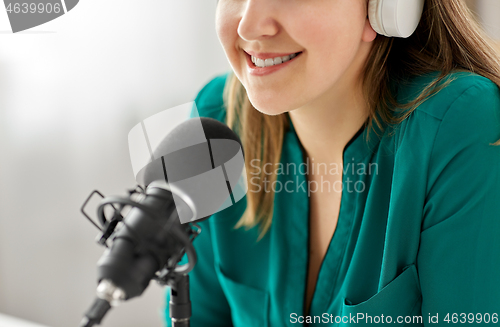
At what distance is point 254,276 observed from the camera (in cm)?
100

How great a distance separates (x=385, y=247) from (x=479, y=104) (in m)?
0.27

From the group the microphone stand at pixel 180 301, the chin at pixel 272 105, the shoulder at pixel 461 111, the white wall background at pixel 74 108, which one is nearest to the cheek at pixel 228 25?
the chin at pixel 272 105

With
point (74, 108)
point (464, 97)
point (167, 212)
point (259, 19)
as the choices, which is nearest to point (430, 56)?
point (464, 97)

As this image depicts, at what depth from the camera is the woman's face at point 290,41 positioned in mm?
720

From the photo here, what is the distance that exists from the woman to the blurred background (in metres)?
0.78

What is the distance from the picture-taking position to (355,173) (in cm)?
90

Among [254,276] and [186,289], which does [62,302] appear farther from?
[186,289]

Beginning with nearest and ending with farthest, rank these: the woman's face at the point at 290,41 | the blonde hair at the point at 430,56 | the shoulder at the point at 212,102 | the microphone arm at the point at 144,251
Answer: the microphone arm at the point at 144,251, the woman's face at the point at 290,41, the blonde hair at the point at 430,56, the shoulder at the point at 212,102

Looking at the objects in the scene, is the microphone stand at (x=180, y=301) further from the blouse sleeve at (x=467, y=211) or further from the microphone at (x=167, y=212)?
the blouse sleeve at (x=467, y=211)

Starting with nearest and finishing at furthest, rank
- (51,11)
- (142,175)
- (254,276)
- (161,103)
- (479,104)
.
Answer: (142,175) < (479,104) < (254,276) < (51,11) < (161,103)

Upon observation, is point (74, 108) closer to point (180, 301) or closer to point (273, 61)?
point (273, 61)

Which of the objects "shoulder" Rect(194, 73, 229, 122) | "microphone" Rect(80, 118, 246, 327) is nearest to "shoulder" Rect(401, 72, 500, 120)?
"microphone" Rect(80, 118, 246, 327)

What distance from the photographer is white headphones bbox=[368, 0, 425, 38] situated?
0.73m

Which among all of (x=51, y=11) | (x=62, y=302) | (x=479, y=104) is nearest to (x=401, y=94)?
(x=479, y=104)
